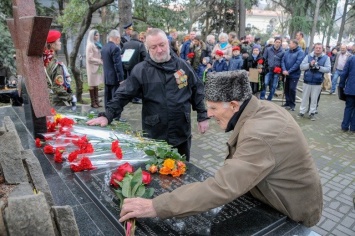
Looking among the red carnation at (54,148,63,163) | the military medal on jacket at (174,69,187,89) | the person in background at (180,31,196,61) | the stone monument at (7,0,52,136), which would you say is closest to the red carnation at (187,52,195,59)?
the person in background at (180,31,196,61)

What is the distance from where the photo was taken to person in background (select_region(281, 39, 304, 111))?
842cm

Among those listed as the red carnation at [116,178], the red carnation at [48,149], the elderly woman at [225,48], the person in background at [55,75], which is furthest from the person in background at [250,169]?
the elderly woman at [225,48]

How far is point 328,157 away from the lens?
216 inches

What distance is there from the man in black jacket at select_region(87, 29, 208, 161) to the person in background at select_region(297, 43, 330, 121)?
537cm

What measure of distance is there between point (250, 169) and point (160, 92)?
1.89m

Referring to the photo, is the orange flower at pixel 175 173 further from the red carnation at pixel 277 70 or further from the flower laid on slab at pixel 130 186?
the red carnation at pixel 277 70

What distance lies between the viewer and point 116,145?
2.64 metres

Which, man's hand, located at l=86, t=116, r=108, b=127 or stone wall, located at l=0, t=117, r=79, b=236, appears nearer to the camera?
stone wall, located at l=0, t=117, r=79, b=236

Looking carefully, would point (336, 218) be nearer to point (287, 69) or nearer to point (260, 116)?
point (260, 116)

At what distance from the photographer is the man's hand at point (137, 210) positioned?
63.2 inches

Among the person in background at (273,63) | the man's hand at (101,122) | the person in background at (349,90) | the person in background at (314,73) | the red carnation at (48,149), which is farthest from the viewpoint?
the person in background at (273,63)

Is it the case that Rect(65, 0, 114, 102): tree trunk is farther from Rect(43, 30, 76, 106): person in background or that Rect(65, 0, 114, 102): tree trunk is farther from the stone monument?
the stone monument

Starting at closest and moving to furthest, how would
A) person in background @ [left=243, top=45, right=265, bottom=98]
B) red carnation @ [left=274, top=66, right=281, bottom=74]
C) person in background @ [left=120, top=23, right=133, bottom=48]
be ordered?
person in background @ [left=120, top=23, right=133, bottom=48] < red carnation @ [left=274, top=66, right=281, bottom=74] < person in background @ [left=243, top=45, right=265, bottom=98]

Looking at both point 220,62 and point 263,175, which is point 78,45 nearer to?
point 220,62
